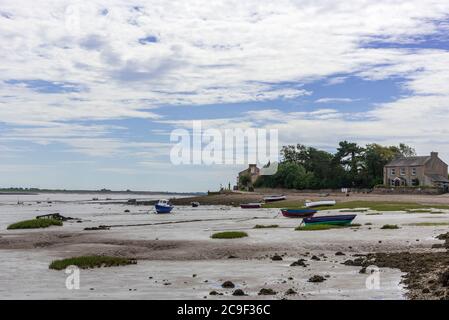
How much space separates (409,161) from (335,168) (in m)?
27.4

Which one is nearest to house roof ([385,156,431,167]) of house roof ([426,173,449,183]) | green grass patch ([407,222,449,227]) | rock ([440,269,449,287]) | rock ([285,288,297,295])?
house roof ([426,173,449,183])

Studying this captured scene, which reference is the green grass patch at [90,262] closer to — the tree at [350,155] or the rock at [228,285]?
the rock at [228,285]

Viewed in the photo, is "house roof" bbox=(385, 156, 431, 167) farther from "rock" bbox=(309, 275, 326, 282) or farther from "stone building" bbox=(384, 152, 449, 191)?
"rock" bbox=(309, 275, 326, 282)

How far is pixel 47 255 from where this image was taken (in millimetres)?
37562

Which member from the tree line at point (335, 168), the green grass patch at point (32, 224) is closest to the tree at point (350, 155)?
the tree line at point (335, 168)

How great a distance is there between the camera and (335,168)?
16800cm

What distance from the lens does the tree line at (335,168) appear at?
160 m

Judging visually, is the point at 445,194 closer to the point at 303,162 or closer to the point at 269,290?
the point at 303,162

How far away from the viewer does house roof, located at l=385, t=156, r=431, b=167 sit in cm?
13982

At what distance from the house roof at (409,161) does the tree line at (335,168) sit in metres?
8.27

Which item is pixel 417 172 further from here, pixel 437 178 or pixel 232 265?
pixel 232 265
